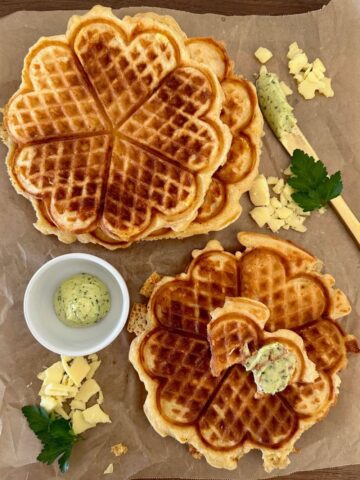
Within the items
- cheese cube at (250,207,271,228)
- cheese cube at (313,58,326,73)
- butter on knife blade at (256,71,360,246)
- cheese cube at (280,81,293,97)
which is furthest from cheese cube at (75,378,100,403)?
cheese cube at (313,58,326,73)

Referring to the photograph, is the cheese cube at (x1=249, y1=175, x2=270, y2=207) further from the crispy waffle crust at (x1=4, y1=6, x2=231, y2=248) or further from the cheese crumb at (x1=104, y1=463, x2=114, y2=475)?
the cheese crumb at (x1=104, y1=463, x2=114, y2=475)

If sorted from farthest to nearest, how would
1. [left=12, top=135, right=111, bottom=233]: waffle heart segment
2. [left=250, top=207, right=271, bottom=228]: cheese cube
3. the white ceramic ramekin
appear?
1. [left=250, top=207, right=271, bottom=228]: cheese cube
2. the white ceramic ramekin
3. [left=12, top=135, right=111, bottom=233]: waffle heart segment

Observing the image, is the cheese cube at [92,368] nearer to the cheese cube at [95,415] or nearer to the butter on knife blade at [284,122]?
the cheese cube at [95,415]

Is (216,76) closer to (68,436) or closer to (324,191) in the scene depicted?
(324,191)

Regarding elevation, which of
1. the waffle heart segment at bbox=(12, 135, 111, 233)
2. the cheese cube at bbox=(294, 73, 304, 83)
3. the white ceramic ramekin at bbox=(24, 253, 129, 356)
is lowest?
the white ceramic ramekin at bbox=(24, 253, 129, 356)

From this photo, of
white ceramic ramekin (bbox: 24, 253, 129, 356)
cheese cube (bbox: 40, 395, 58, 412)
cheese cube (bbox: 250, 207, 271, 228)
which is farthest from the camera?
cheese cube (bbox: 250, 207, 271, 228)

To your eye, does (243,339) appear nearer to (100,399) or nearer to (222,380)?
(222,380)
